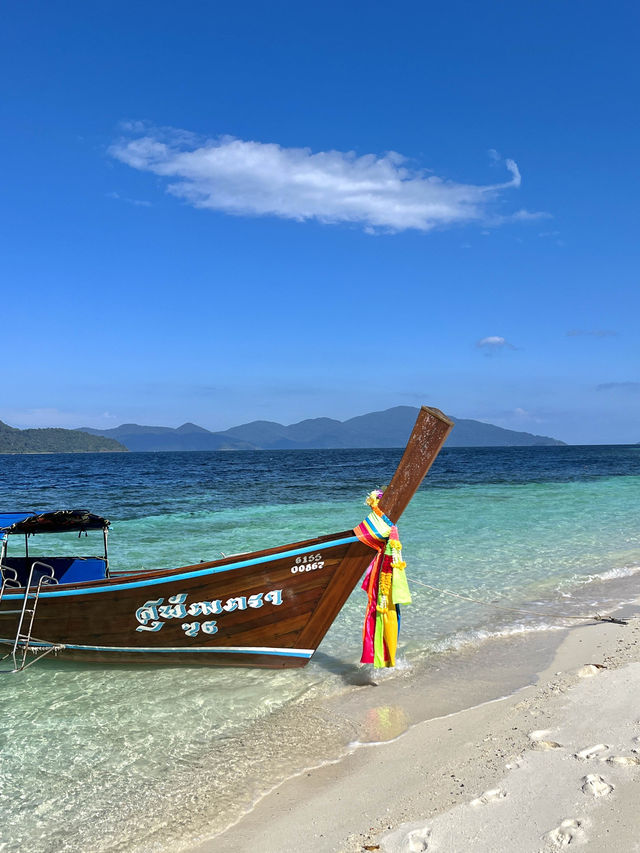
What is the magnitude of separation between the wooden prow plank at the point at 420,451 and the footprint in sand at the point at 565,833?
2874mm

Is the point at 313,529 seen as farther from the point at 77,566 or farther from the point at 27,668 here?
the point at 27,668

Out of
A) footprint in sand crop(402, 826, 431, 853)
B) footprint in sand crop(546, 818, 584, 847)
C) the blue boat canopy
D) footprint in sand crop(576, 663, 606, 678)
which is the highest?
the blue boat canopy

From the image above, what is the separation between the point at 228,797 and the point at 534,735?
236cm

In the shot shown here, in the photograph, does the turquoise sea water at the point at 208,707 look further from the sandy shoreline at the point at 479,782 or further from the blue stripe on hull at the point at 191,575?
the blue stripe on hull at the point at 191,575

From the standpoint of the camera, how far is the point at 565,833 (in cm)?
345

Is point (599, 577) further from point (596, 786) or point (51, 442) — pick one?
point (51, 442)

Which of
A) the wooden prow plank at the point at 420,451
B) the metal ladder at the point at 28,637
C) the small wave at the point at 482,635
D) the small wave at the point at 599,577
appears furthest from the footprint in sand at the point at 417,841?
the small wave at the point at 599,577

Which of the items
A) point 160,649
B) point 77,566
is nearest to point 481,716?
point 160,649

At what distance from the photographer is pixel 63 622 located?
24.6 feet

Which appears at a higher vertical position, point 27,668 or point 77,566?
point 77,566

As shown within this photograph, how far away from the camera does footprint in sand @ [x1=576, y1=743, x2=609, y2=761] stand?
4340 millimetres

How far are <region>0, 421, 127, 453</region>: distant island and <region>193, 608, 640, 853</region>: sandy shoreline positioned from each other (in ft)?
579

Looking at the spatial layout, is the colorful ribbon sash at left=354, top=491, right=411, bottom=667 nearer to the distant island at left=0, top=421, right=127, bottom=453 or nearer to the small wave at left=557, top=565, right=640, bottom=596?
the small wave at left=557, top=565, right=640, bottom=596

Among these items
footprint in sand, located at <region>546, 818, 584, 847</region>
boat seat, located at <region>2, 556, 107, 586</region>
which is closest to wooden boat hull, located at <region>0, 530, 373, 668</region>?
boat seat, located at <region>2, 556, 107, 586</region>
